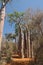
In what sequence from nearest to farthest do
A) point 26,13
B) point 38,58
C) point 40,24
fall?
point 38,58, point 40,24, point 26,13

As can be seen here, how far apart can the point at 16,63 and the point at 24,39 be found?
11.1 m

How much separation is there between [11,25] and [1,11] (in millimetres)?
21066

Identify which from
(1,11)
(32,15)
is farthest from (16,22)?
(1,11)

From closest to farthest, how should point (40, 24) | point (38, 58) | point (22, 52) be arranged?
point (38, 58) → point (40, 24) → point (22, 52)

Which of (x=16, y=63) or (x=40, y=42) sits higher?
(x=40, y=42)

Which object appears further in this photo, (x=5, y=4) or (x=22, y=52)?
(x=22, y=52)

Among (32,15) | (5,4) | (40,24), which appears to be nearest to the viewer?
(5,4)

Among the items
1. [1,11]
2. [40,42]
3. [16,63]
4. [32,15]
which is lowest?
[16,63]

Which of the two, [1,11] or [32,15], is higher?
[32,15]

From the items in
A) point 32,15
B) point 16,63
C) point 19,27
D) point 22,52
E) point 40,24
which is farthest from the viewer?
point 19,27

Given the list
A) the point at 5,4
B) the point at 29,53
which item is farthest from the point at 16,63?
the point at 5,4

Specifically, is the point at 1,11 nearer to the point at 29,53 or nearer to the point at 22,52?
the point at 29,53

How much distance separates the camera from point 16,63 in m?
22.7

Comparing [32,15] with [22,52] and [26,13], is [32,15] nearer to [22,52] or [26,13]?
[26,13]
